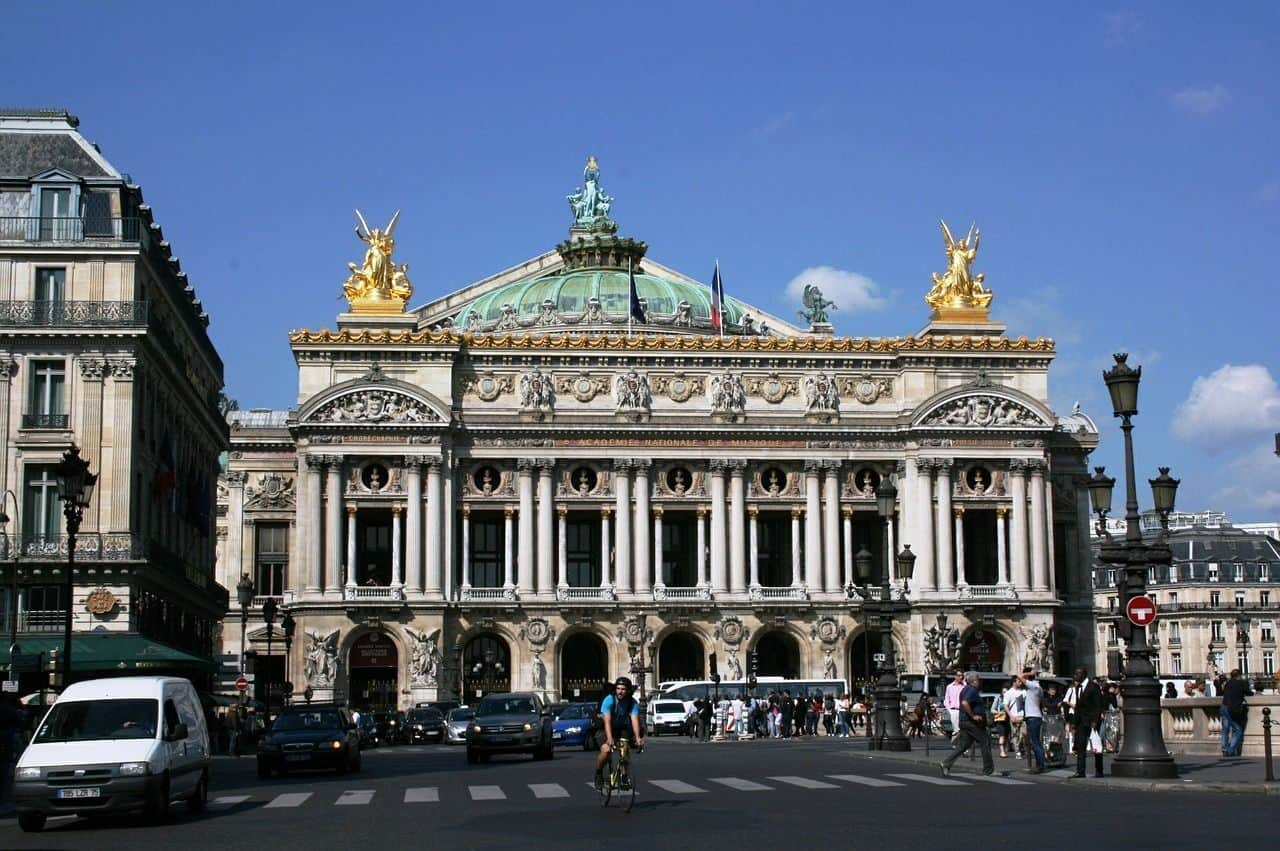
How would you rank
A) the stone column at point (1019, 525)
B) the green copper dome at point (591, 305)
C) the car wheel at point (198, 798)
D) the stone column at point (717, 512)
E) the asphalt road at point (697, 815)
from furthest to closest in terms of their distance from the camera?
the green copper dome at point (591, 305), the stone column at point (1019, 525), the stone column at point (717, 512), the car wheel at point (198, 798), the asphalt road at point (697, 815)

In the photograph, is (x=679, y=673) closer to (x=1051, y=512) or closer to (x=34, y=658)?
(x=1051, y=512)

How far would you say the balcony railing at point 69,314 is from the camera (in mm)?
63469

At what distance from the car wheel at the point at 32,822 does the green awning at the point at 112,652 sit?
1089 inches

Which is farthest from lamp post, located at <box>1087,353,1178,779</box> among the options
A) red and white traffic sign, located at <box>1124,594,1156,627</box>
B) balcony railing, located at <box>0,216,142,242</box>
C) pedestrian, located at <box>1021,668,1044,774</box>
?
balcony railing, located at <box>0,216,142,242</box>

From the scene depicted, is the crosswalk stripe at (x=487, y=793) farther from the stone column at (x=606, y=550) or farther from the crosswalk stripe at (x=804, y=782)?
the stone column at (x=606, y=550)

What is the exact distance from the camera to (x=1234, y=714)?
135 ft

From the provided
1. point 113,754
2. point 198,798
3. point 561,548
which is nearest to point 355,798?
point 198,798

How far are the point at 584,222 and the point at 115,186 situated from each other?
66.5 m

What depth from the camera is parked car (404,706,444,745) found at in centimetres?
7469

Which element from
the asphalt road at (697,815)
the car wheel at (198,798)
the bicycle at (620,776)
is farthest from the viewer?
the car wheel at (198,798)

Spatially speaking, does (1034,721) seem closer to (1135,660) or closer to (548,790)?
(1135,660)

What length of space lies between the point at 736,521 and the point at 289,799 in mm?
61662

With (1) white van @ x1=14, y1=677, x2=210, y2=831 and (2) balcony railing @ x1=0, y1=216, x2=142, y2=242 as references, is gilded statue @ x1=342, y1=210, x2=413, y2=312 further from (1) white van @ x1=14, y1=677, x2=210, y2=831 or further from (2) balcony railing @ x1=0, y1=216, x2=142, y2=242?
(1) white van @ x1=14, y1=677, x2=210, y2=831

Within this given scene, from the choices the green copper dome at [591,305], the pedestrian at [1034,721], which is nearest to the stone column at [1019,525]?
the green copper dome at [591,305]
